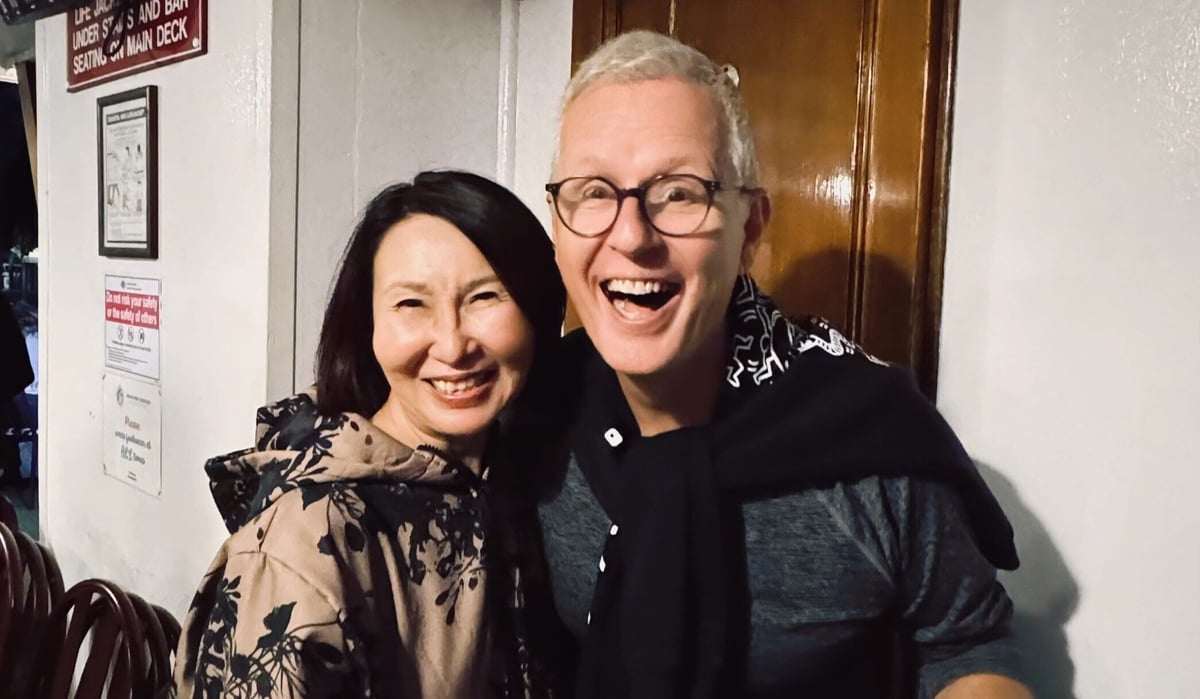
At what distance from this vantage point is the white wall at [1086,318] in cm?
95

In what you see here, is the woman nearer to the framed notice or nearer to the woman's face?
the woman's face

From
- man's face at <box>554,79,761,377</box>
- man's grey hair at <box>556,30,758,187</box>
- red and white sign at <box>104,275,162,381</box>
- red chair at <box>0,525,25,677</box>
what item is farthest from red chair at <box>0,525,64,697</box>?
man's grey hair at <box>556,30,758,187</box>

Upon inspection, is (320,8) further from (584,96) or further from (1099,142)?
(1099,142)

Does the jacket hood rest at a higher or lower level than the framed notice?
lower

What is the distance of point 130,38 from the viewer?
6.17ft

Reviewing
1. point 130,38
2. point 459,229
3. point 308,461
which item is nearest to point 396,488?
point 308,461

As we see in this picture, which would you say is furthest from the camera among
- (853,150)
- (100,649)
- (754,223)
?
(100,649)

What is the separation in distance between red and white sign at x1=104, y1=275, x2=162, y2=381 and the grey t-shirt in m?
1.49

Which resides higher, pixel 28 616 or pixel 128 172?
pixel 128 172

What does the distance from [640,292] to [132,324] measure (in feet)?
5.12

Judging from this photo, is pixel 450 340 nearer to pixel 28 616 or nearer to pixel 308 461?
pixel 308 461

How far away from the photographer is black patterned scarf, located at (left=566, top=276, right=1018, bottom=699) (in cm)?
91

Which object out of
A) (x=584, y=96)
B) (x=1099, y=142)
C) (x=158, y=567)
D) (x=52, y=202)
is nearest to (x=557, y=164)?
(x=584, y=96)

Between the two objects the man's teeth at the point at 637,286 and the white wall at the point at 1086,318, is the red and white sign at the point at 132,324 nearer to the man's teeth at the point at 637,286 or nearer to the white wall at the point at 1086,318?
the man's teeth at the point at 637,286
